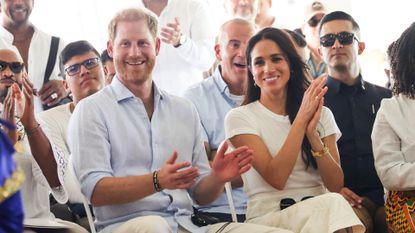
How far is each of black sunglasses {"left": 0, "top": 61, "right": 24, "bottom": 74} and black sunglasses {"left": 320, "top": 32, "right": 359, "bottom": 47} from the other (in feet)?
5.10

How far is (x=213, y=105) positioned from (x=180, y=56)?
581mm

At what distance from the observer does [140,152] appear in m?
2.50

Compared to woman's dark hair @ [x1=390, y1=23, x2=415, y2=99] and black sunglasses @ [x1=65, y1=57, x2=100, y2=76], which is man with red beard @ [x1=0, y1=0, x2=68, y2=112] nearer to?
black sunglasses @ [x1=65, y1=57, x2=100, y2=76]

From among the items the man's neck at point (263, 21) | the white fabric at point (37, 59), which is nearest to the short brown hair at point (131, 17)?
the white fabric at point (37, 59)

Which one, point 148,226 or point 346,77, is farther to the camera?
point 346,77

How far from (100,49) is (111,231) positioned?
201 cm

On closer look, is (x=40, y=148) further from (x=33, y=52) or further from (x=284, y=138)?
(x=33, y=52)

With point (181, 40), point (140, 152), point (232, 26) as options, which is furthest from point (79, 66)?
point (140, 152)

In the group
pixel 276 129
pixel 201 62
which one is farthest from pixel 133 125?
pixel 201 62

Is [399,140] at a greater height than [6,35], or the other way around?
[6,35]

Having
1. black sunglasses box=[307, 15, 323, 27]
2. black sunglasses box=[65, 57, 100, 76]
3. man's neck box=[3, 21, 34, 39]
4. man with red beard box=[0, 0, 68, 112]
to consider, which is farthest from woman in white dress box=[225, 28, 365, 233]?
black sunglasses box=[307, 15, 323, 27]

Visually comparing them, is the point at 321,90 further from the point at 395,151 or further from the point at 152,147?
the point at 152,147

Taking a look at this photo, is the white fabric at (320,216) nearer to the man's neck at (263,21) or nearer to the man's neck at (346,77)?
the man's neck at (346,77)

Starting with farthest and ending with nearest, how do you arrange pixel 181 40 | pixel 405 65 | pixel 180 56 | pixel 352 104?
1. pixel 180 56
2. pixel 181 40
3. pixel 352 104
4. pixel 405 65
